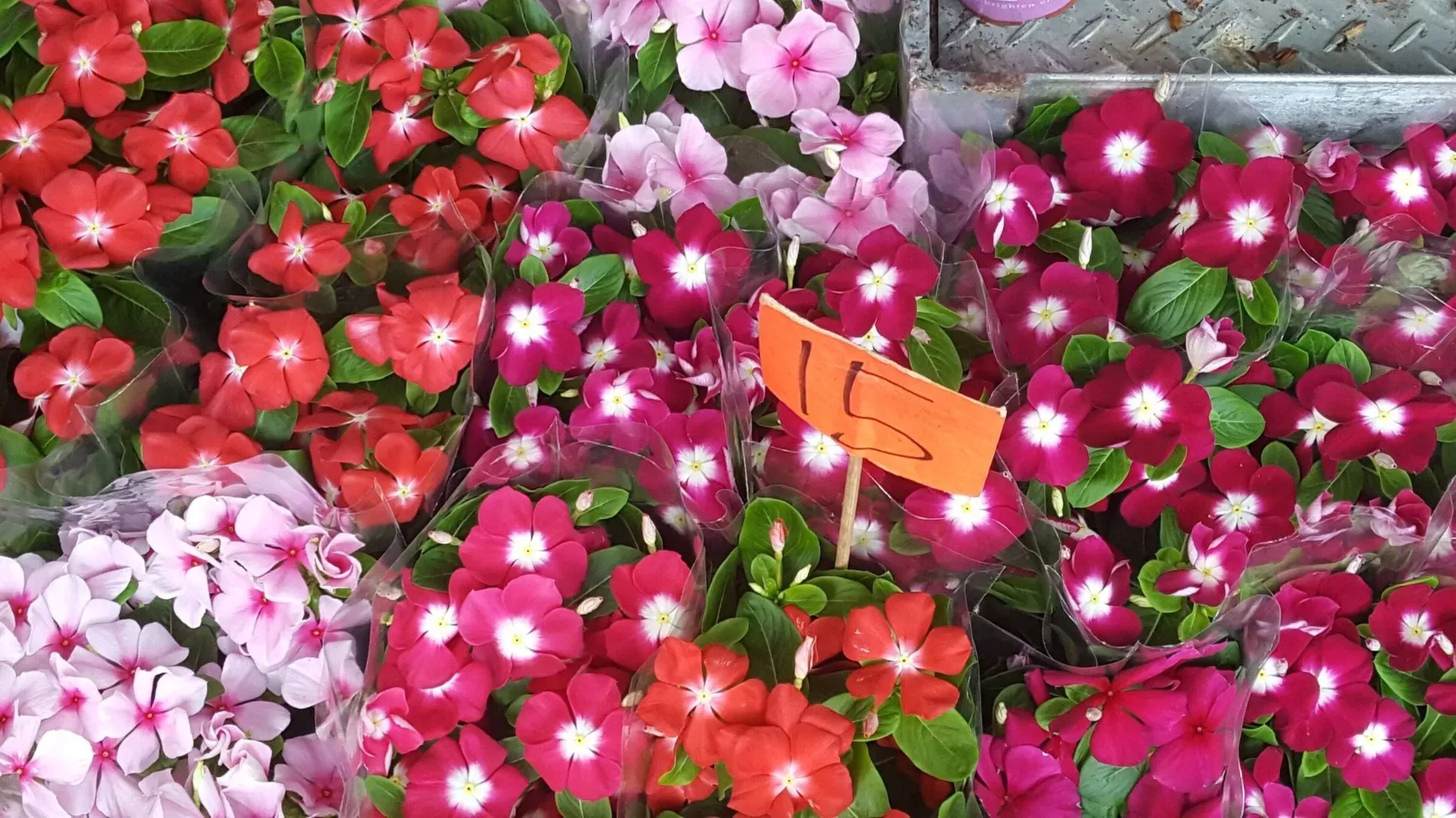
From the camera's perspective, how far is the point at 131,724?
882 millimetres

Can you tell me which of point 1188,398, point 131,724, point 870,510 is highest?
point 1188,398

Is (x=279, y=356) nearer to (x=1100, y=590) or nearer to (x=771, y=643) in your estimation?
(x=771, y=643)

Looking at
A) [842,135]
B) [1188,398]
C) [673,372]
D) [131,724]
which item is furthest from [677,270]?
[131,724]

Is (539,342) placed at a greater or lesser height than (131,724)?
greater

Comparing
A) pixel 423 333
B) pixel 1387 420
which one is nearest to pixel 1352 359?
pixel 1387 420

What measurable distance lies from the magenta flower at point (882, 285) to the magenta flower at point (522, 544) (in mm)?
290

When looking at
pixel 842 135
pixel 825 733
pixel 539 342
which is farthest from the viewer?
pixel 842 135

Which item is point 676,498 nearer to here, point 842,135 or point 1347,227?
point 842,135

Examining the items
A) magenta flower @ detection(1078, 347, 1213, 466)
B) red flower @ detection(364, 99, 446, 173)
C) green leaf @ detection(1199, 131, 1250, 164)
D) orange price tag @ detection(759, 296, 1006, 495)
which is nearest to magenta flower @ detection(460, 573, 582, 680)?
orange price tag @ detection(759, 296, 1006, 495)

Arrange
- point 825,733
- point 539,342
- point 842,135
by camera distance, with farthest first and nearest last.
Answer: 1. point 842,135
2. point 539,342
3. point 825,733

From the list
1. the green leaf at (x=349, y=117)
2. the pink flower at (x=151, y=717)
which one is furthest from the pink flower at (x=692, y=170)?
the pink flower at (x=151, y=717)

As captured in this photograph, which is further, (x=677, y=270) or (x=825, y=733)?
(x=677, y=270)

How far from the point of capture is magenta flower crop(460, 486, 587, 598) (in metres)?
0.83

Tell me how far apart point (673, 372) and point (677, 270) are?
0.32 ft
